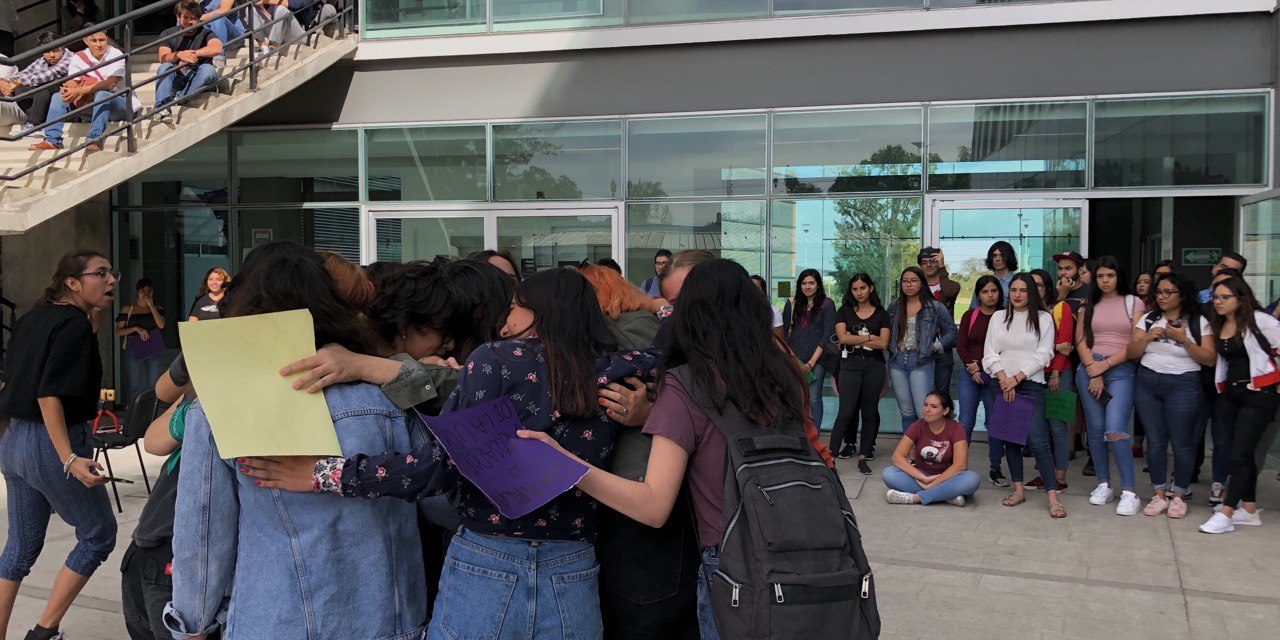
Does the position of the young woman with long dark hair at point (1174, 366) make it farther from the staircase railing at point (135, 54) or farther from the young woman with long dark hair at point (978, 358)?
the staircase railing at point (135, 54)

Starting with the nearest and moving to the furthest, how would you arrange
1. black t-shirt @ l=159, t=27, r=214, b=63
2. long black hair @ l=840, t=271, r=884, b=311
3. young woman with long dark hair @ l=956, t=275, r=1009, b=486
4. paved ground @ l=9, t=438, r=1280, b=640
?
paved ground @ l=9, t=438, r=1280, b=640 < young woman with long dark hair @ l=956, t=275, r=1009, b=486 < long black hair @ l=840, t=271, r=884, b=311 < black t-shirt @ l=159, t=27, r=214, b=63

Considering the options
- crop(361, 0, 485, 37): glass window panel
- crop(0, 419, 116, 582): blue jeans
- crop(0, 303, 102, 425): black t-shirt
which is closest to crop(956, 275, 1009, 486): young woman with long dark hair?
crop(0, 419, 116, 582): blue jeans

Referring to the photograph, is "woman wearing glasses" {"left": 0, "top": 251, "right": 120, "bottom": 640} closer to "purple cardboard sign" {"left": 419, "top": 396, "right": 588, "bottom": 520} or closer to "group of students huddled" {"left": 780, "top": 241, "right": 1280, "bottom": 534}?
"purple cardboard sign" {"left": 419, "top": 396, "right": 588, "bottom": 520}

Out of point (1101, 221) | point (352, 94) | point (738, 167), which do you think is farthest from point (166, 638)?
point (1101, 221)

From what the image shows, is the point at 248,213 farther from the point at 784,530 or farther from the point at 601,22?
the point at 784,530

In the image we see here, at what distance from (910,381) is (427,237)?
241 inches

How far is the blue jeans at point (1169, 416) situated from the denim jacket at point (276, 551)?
→ 22.0ft

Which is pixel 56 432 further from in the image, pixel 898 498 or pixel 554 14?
pixel 554 14

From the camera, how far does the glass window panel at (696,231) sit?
1101cm

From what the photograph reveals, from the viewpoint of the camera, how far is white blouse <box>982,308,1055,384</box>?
749 cm

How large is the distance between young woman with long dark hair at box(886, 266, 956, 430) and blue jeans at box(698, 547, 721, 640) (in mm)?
6407

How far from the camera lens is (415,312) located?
2943 millimetres

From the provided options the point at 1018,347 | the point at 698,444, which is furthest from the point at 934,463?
the point at 698,444

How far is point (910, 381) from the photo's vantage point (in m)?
8.90
